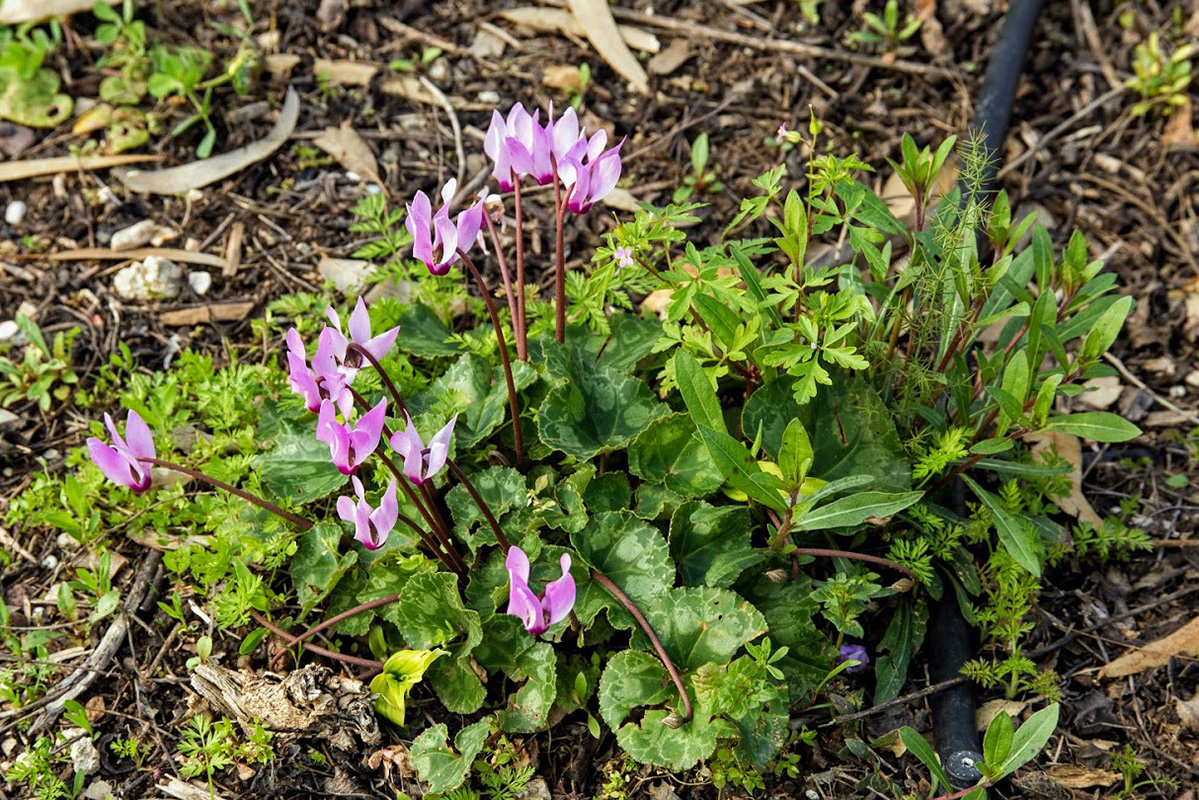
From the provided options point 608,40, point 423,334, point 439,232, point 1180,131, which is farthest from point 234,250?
point 1180,131

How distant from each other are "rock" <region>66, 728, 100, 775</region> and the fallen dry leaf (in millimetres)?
2693

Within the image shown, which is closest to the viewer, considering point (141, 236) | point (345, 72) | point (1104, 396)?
point (1104, 396)

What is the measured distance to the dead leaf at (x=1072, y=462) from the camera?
9.62ft

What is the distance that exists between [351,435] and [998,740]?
1381mm

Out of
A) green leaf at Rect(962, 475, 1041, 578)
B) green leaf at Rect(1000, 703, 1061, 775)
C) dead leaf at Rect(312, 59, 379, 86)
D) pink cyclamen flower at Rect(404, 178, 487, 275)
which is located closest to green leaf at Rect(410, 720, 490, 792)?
pink cyclamen flower at Rect(404, 178, 487, 275)

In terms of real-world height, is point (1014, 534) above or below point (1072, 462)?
above

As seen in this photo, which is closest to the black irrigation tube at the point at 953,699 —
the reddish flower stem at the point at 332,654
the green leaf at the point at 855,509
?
the green leaf at the point at 855,509

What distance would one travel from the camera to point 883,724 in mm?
2539

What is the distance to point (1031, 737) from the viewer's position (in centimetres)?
221

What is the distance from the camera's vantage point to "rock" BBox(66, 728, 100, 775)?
2457 millimetres

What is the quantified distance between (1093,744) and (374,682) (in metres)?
1.63

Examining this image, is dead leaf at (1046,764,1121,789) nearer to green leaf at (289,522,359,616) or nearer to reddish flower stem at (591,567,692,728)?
reddish flower stem at (591,567,692,728)

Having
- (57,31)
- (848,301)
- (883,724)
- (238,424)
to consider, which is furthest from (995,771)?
(57,31)

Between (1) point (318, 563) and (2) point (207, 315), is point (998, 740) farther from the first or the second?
(2) point (207, 315)
